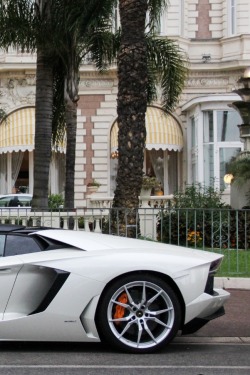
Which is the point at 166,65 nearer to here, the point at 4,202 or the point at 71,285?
the point at 4,202

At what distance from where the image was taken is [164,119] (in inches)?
1166

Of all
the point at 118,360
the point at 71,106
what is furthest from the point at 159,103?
A: the point at 118,360

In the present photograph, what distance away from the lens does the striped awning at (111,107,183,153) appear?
95.6ft

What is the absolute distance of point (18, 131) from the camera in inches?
1165

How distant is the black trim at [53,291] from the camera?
6531 mm

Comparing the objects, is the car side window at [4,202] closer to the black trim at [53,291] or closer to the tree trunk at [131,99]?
the tree trunk at [131,99]

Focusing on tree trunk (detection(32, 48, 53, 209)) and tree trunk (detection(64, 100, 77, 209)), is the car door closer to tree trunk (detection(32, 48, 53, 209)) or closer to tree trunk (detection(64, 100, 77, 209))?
tree trunk (detection(32, 48, 53, 209))

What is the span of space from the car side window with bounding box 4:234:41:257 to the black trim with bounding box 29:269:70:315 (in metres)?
0.44

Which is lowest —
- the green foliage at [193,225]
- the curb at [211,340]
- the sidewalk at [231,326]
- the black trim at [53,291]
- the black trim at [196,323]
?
the curb at [211,340]

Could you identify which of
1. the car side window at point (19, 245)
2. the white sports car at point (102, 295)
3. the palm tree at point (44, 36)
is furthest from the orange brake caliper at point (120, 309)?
the palm tree at point (44, 36)

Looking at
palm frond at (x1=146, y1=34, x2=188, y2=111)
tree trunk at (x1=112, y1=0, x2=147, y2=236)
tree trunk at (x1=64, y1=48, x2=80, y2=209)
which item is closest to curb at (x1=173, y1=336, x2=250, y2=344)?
tree trunk at (x1=112, y1=0, x2=147, y2=236)

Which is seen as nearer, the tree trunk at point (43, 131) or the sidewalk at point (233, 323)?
the sidewalk at point (233, 323)

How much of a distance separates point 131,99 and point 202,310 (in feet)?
19.5

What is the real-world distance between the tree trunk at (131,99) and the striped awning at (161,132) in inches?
660
